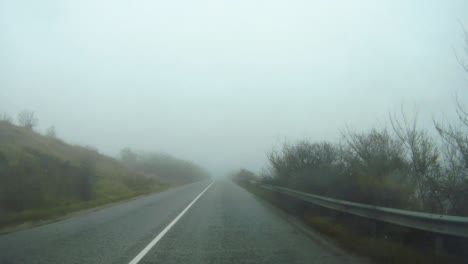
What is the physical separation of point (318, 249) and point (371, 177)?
156 inches

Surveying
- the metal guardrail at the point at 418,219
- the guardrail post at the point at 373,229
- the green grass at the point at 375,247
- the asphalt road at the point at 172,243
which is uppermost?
→ the metal guardrail at the point at 418,219

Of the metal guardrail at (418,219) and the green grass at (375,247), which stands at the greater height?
the metal guardrail at (418,219)

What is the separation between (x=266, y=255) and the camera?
313 inches

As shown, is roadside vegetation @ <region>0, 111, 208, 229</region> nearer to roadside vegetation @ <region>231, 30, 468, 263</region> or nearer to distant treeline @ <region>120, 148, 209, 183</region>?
roadside vegetation @ <region>231, 30, 468, 263</region>

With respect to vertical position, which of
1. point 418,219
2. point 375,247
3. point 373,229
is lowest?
point 375,247

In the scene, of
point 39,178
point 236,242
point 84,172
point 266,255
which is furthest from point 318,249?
point 84,172

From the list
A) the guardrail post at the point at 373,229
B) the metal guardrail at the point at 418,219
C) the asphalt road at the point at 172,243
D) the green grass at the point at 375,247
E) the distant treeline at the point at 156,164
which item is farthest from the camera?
the distant treeline at the point at 156,164

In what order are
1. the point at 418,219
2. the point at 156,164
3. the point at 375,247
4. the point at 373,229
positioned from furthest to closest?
→ the point at 156,164
the point at 373,229
the point at 375,247
the point at 418,219

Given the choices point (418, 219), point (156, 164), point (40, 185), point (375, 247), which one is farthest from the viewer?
point (156, 164)

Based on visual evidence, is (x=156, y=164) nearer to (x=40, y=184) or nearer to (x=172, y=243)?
(x=40, y=184)

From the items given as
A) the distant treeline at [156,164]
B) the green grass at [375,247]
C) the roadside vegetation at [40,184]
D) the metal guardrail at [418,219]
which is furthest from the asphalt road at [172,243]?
the distant treeline at [156,164]

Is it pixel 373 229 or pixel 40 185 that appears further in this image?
pixel 40 185

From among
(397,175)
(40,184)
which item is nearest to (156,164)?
(40,184)

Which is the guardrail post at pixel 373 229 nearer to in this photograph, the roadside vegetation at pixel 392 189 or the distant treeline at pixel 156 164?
the roadside vegetation at pixel 392 189
